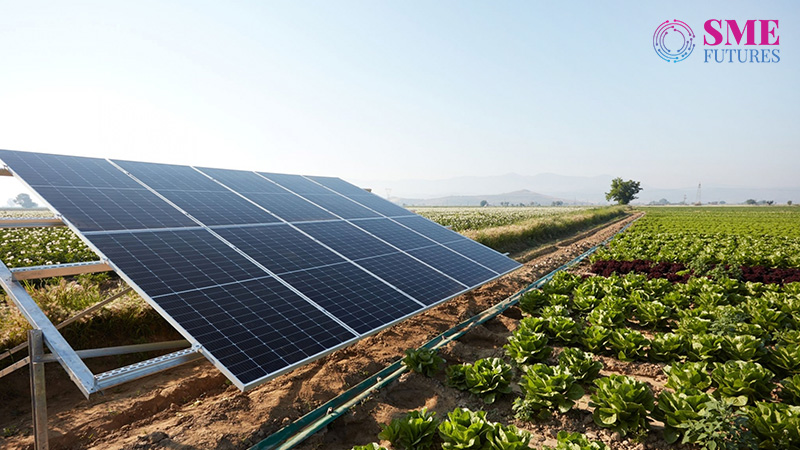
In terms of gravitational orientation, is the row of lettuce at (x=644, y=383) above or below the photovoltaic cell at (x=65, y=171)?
below

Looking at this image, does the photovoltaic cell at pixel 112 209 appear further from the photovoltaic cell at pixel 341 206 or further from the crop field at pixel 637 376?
the crop field at pixel 637 376

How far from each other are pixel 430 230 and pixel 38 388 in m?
10.2

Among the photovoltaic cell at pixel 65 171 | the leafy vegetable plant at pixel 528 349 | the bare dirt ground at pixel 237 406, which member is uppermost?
the photovoltaic cell at pixel 65 171

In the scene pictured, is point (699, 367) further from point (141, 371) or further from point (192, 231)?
point (192, 231)

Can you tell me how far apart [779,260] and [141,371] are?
2329 cm

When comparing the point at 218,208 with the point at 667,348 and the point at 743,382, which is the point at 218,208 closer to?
the point at 667,348

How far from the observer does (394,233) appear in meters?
11.3

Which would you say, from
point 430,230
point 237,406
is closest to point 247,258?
point 237,406

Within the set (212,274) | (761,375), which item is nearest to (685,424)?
(761,375)

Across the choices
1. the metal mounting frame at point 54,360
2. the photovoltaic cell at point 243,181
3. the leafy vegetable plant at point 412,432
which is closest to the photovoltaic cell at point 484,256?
the photovoltaic cell at point 243,181

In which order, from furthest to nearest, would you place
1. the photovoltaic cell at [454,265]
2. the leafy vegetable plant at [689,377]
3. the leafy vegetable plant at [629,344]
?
the photovoltaic cell at [454,265] < the leafy vegetable plant at [629,344] < the leafy vegetable plant at [689,377]

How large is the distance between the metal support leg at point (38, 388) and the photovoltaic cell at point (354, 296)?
10.4 ft

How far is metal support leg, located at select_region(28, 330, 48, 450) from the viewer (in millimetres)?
4324

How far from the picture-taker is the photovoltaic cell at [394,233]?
10644mm
